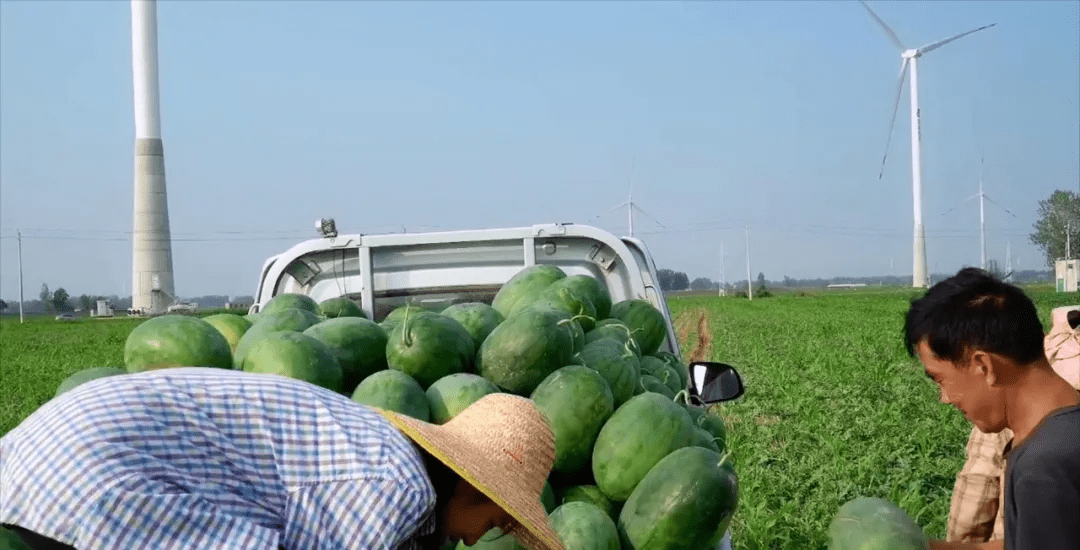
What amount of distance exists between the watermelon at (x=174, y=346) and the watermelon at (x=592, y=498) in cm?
131

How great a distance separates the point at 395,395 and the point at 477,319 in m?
0.96

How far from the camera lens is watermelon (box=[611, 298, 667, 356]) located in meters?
4.60

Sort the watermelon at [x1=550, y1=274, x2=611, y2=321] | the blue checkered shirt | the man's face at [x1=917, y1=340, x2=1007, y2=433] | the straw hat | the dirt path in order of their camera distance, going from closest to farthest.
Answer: the blue checkered shirt < the straw hat < the man's face at [x1=917, y1=340, x2=1007, y2=433] < the watermelon at [x1=550, y1=274, x2=611, y2=321] < the dirt path

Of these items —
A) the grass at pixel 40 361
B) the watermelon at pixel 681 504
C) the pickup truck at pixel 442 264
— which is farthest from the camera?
the grass at pixel 40 361

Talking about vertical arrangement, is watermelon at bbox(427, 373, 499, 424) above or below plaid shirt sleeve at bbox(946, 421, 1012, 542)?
above

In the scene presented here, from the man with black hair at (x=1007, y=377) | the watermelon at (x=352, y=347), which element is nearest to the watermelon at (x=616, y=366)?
the watermelon at (x=352, y=347)

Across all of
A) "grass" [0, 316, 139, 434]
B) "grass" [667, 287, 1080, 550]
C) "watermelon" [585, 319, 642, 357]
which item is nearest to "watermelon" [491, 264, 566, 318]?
"watermelon" [585, 319, 642, 357]

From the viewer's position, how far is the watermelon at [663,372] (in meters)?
4.25

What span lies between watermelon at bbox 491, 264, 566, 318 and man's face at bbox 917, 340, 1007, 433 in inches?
85.4

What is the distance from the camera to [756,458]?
8.02 m

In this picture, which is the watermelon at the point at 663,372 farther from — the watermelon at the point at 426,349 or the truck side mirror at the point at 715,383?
the watermelon at the point at 426,349

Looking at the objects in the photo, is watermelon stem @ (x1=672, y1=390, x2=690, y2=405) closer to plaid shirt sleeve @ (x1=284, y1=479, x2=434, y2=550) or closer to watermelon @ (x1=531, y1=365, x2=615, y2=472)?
watermelon @ (x1=531, y1=365, x2=615, y2=472)

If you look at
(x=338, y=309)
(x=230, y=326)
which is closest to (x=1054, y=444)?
(x=230, y=326)

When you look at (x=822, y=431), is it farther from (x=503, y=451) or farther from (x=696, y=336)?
(x=696, y=336)
